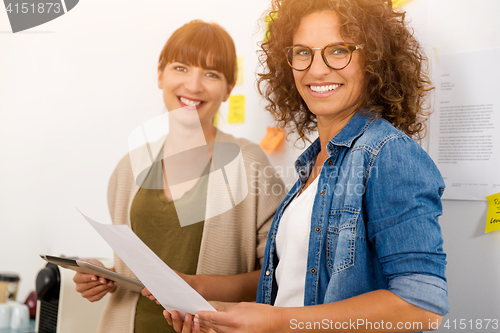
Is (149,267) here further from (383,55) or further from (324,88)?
(383,55)

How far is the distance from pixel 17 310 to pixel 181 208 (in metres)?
0.83

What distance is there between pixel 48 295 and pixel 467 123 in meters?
1.35

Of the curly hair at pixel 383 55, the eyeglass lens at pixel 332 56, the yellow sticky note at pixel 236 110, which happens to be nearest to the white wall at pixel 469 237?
the curly hair at pixel 383 55

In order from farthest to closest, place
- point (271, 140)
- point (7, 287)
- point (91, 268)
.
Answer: point (7, 287)
point (271, 140)
point (91, 268)

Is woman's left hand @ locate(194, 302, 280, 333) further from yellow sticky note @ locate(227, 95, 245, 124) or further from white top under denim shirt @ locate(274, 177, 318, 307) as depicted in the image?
yellow sticky note @ locate(227, 95, 245, 124)

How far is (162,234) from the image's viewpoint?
1182mm

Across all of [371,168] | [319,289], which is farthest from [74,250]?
[371,168]

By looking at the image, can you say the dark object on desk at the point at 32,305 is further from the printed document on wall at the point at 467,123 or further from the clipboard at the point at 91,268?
the printed document on wall at the point at 467,123

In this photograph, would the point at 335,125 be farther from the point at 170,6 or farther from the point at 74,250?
the point at 74,250

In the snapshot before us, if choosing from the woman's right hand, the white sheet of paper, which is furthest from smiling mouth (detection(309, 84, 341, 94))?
the woman's right hand

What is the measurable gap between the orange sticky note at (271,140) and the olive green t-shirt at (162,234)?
0.31 metres

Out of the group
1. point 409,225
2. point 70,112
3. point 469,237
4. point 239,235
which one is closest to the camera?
point 409,225

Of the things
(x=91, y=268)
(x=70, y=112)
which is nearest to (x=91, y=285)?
(x=91, y=268)

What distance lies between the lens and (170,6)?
172 cm
